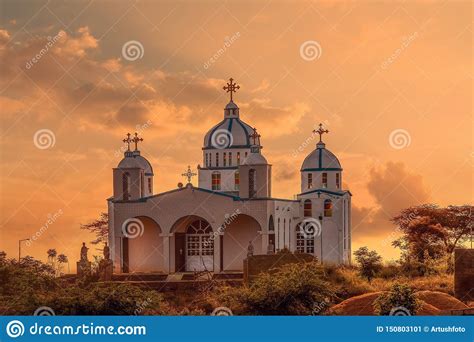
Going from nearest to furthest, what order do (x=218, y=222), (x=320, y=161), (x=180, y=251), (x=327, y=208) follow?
(x=218, y=222) < (x=180, y=251) < (x=327, y=208) < (x=320, y=161)

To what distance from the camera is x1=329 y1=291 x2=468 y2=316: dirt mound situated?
26.0 m

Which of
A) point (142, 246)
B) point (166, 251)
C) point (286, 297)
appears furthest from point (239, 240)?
point (286, 297)

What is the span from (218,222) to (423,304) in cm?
1527

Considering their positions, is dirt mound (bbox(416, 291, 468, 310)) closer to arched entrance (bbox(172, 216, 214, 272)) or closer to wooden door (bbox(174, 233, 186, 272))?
arched entrance (bbox(172, 216, 214, 272))

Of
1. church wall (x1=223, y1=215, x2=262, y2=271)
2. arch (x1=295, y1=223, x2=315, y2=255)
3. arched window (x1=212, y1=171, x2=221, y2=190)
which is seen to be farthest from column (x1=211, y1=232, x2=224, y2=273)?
arched window (x1=212, y1=171, x2=221, y2=190)

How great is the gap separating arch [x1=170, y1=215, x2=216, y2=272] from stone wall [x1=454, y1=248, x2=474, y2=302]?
13.0m

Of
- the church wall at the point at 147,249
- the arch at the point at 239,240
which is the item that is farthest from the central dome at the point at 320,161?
the church wall at the point at 147,249

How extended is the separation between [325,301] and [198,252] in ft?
51.4

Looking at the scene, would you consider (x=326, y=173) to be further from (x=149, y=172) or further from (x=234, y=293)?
(x=234, y=293)

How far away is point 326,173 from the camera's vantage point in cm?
4391

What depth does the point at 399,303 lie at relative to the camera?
24.8 m

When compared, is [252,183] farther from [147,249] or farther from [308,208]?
[147,249]

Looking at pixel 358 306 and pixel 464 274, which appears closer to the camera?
pixel 358 306
